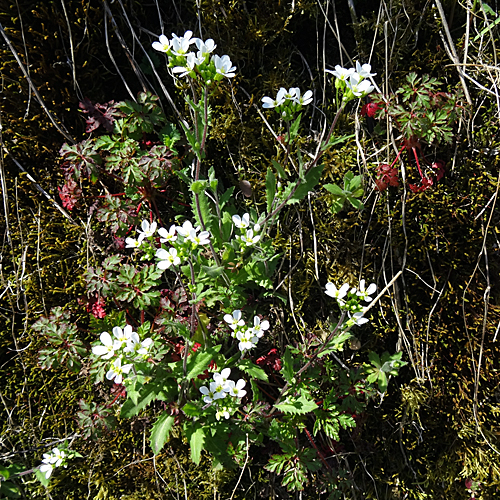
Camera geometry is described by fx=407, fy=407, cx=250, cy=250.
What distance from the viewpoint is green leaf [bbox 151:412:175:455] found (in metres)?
1.93

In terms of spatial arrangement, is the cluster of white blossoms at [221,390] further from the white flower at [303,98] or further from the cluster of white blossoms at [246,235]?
the white flower at [303,98]

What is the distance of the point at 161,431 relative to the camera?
198cm

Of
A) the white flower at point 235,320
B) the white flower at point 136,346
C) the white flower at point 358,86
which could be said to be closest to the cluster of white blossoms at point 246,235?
the white flower at point 235,320

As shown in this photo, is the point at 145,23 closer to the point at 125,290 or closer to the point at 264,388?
the point at 125,290

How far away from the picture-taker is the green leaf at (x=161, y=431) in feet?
6.34

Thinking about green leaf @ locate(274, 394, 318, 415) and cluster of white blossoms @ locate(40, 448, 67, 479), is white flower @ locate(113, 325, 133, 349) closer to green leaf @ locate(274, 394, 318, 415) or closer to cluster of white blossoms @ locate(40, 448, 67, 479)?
green leaf @ locate(274, 394, 318, 415)

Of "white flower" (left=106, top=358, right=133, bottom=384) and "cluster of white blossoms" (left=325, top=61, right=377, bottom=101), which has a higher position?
"cluster of white blossoms" (left=325, top=61, right=377, bottom=101)

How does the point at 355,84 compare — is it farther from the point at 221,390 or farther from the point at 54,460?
the point at 54,460

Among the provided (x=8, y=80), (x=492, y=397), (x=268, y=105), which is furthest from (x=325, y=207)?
(x=8, y=80)

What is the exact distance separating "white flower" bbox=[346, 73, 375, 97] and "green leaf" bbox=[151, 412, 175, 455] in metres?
1.75

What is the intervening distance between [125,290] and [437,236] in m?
1.88

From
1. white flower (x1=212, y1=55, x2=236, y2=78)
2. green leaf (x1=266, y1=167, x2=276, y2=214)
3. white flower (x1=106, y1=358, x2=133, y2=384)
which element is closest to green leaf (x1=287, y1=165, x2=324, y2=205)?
green leaf (x1=266, y1=167, x2=276, y2=214)

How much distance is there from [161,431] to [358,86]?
1812mm

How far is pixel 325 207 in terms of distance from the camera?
2561 mm
